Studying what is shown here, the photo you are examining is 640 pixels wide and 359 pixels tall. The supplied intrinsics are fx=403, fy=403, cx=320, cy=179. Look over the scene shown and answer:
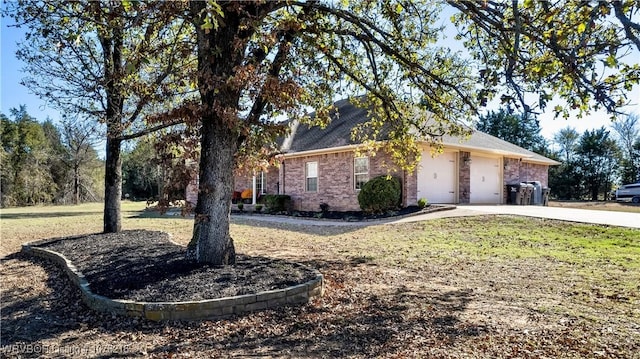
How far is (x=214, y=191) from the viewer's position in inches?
214

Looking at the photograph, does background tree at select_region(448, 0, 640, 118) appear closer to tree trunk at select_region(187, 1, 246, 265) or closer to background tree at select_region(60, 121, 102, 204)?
tree trunk at select_region(187, 1, 246, 265)

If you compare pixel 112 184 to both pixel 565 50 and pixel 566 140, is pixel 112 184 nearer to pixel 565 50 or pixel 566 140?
pixel 565 50

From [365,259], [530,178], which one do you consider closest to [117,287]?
[365,259]

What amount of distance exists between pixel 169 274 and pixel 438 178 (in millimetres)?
12563

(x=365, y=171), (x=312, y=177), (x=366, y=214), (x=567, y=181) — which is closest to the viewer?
(x=366, y=214)

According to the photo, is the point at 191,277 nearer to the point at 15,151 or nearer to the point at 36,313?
the point at 36,313

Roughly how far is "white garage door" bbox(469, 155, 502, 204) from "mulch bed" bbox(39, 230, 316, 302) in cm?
1335

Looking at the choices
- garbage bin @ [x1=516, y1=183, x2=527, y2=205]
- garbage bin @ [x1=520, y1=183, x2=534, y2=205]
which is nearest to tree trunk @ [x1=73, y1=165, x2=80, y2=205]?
garbage bin @ [x1=516, y1=183, x2=527, y2=205]

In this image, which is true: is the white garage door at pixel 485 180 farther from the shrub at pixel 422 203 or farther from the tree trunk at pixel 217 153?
the tree trunk at pixel 217 153

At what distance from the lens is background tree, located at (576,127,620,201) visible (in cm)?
3597

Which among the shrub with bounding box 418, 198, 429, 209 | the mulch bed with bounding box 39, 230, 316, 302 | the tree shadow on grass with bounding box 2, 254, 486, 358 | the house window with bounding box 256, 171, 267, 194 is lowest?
the tree shadow on grass with bounding box 2, 254, 486, 358

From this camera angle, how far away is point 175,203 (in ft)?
17.2

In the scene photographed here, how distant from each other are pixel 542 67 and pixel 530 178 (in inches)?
771

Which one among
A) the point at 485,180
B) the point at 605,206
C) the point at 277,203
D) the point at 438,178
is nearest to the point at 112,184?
the point at 277,203
